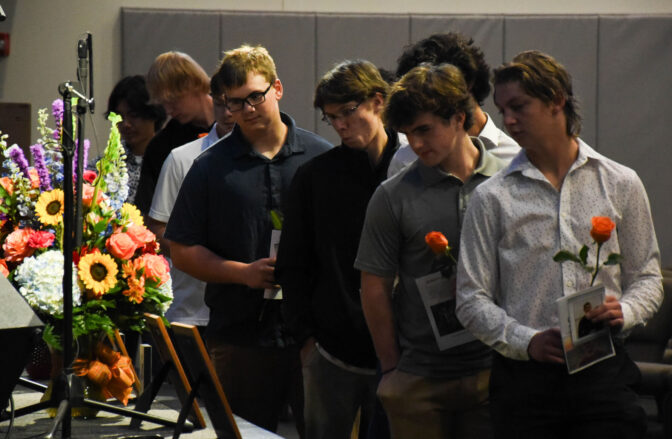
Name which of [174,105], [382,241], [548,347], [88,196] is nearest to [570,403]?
[548,347]

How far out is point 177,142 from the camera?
11.7ft

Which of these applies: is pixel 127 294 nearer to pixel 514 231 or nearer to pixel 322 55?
pixel 514 231

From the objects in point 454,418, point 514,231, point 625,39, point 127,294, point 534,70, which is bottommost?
point 454,418

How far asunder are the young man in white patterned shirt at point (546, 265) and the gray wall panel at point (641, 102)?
4.01 m

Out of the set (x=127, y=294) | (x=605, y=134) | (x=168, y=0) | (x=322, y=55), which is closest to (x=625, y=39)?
(x=605, y=134)

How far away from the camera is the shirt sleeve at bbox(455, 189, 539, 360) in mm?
1875

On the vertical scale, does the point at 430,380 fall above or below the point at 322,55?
below

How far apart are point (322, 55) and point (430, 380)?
3828mm

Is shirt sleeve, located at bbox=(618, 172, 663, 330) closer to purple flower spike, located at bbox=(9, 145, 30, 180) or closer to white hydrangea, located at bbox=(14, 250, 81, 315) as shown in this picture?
white hydrangea, located at bbox=(14, 250, 81, 315)

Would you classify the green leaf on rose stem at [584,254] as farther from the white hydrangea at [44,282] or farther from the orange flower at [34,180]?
the orange flower at [34,180]

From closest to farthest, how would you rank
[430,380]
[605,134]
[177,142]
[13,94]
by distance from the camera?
[430,380] → [177,142] → [13,94] → [605,134]

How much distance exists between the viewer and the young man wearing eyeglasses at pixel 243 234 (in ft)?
8.37

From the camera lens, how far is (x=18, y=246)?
83.8 inches

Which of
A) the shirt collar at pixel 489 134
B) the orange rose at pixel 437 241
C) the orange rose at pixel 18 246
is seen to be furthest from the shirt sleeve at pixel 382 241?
the orange rose at pixel 18 246
